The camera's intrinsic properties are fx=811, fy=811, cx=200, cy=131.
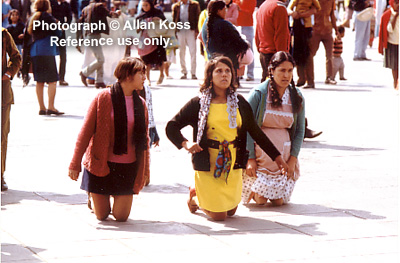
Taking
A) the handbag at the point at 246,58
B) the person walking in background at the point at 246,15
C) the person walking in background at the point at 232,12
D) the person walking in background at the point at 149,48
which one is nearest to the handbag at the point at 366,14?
the person walking in background at the point at 246,15

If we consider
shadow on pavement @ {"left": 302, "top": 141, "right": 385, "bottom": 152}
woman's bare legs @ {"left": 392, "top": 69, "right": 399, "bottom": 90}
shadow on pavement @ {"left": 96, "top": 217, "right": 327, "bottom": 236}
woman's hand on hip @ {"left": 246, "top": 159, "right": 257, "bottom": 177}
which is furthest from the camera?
woman's bare legs @ {"left": 392, "top": 69, "right": 399, "bottom": 90}

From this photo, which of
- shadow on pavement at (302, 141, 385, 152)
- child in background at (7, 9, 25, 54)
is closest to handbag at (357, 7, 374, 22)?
child in background at (7, 9, 25, 54)

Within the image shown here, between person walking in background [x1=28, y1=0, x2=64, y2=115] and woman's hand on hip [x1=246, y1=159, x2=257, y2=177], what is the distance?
20.8 feet

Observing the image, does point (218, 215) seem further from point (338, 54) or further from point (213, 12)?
point (338, 54)

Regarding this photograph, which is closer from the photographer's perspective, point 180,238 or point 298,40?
point 180,238

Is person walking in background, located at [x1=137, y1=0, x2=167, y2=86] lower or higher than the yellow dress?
higher

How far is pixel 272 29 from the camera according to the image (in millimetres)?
10773

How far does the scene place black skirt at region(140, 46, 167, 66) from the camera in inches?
649

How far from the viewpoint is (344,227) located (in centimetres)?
628

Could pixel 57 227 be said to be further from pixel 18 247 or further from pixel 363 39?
pixel 363 39

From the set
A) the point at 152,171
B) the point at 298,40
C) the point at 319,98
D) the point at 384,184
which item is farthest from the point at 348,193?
the point at 298,40

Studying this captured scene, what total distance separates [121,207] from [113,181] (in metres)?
0.22

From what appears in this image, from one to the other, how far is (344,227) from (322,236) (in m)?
0.35

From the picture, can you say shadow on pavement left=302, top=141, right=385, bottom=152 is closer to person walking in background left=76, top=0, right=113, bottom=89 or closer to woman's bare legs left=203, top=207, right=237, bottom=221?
woman's bare legs left=203, top=207, right=237, bottom=221
